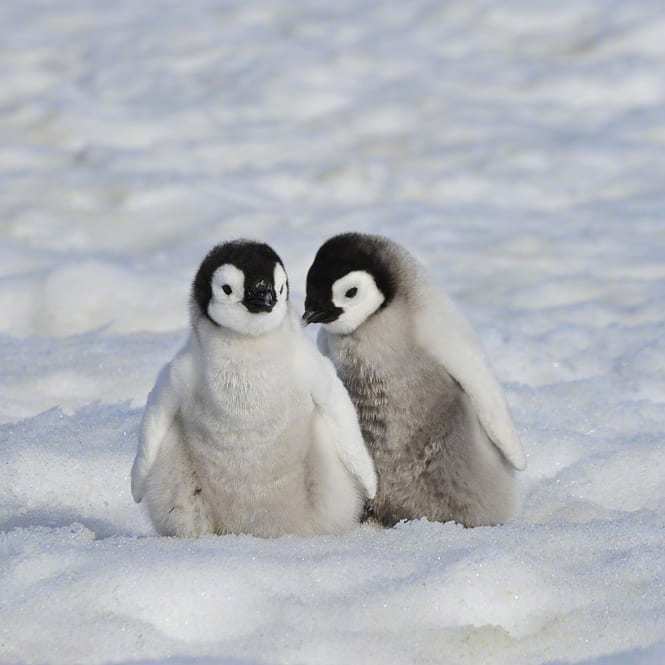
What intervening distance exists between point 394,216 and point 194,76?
8.82ft

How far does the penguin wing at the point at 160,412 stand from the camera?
3.63m

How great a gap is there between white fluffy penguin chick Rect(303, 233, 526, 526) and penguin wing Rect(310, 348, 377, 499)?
306 millimetres

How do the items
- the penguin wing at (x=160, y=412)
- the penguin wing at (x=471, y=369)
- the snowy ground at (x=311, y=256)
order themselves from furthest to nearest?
the penguin wing at (x=471, y=369), the penguin wing at (x=160, y=412), the snowy ground at (x=311, y=256)

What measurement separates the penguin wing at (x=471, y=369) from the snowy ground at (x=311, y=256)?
0.32 metres

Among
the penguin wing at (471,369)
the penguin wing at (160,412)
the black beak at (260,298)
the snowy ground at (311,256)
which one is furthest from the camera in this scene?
the penguin wing at (471,369)

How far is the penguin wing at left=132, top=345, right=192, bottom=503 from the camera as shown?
3.63 m

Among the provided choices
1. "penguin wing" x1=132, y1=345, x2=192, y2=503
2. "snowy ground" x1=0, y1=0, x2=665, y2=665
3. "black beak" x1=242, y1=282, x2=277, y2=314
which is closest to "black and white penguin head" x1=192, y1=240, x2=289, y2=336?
"black beak" x1=242, y1=282, x2=277, y2=314

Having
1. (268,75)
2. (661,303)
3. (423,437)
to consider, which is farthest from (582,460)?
(268,75)

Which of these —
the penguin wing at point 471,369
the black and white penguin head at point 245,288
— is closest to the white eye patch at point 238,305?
the black and white penguin head at point 245,288

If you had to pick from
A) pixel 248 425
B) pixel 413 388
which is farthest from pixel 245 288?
pixel 413 388

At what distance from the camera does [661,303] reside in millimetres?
6461

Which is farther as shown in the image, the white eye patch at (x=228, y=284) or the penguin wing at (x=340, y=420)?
the penguin wing at (x=340, y=420)

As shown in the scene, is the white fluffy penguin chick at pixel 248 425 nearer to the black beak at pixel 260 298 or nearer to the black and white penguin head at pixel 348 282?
the black beak at pixel 260 298

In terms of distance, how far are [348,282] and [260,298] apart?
58cm
